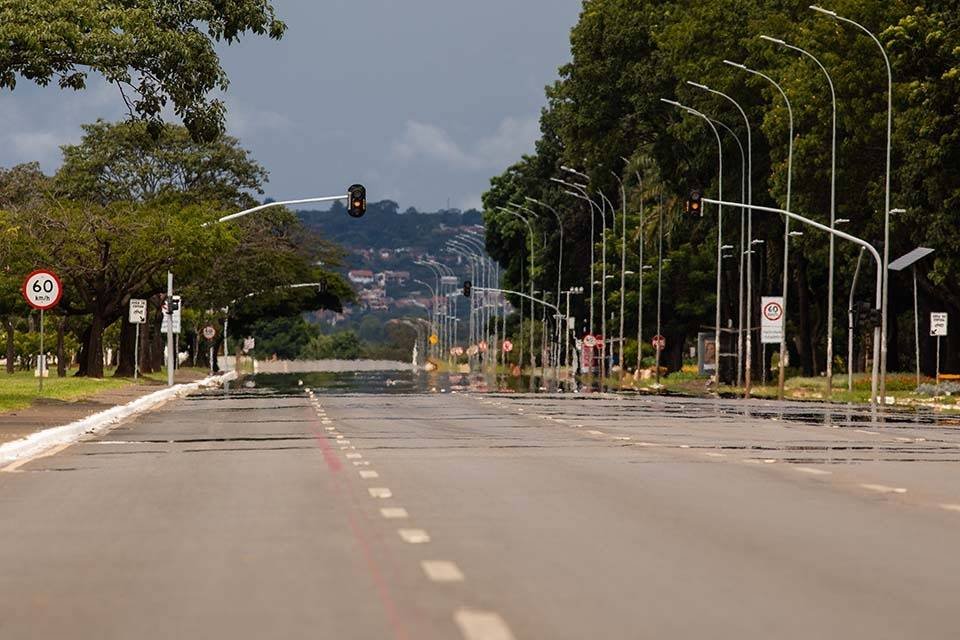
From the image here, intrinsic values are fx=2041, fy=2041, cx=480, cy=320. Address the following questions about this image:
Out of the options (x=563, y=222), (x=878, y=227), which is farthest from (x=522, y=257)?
(x=878, y=227)

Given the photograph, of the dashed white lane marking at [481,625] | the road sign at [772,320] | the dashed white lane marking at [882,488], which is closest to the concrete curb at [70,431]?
the dashed white lane marking at [882,488]

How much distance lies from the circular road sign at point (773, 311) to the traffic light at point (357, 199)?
15516 mm

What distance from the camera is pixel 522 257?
158m

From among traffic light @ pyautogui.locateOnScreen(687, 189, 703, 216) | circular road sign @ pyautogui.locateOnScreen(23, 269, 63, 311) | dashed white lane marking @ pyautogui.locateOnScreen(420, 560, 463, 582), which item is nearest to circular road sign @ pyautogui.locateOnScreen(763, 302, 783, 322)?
Result: traffic light @ pyautogui.locateOnScreen(687, 189, 703, 216)

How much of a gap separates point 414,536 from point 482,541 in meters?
0.62

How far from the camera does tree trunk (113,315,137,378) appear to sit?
3376 inches

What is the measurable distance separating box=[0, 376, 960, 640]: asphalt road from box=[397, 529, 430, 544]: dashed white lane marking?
0.03m

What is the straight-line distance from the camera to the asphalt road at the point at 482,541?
10234mm

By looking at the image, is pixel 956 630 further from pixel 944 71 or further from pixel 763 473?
pixel 944 71

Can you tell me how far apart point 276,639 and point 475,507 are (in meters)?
7.69

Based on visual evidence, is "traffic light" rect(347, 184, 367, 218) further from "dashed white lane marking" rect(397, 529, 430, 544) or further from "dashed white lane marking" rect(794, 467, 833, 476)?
"dashed white lane marking" rect(397, 529, 430, 544)

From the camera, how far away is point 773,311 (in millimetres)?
70438

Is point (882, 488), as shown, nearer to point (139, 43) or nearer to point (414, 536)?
point (414, 536)

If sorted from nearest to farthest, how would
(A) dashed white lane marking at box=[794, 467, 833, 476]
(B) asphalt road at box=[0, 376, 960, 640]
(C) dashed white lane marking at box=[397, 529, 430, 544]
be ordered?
(B) asphalt road at box=[0, 376, 960, 640] → (C) dashed white lane marking at box=[397, 529, 430, 544] → (A) dashed white lane marking at box=[794, 467, 833, 476]
